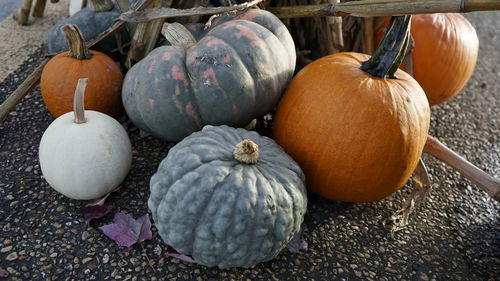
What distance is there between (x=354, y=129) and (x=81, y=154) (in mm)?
1252

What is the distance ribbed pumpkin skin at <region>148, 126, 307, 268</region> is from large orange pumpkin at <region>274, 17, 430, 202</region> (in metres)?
0.31

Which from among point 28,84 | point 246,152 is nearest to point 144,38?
point 28,84

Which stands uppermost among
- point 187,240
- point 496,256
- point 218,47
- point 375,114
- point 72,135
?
point 218,47

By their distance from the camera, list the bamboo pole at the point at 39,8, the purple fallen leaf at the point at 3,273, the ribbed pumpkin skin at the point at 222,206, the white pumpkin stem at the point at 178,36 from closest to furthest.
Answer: the ribbed pumpkin skin at the point at 222,206, the purple fallen leaf at the point at 3,273, the white pumpkin stem at the point at 178,36, the bamboo pole at the point at 39,8

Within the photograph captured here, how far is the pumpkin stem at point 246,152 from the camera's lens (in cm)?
184

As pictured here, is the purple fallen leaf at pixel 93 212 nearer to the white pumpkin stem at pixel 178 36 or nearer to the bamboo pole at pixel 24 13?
the white pumpkin stem at pixel 178 36

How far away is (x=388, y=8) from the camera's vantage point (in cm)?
224

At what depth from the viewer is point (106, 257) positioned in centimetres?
200

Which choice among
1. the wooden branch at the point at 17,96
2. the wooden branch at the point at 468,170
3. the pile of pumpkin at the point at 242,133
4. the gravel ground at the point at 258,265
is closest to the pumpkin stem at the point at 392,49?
the pile of pumpkin at the point at 242,133

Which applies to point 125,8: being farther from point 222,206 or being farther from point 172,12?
point 222,206

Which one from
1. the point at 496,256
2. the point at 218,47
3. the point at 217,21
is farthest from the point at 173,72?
the point at 496,256

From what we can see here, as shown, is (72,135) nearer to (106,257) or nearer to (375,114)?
(106,257)

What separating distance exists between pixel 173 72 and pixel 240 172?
695 mm

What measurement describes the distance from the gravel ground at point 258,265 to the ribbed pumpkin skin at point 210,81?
0.36m
